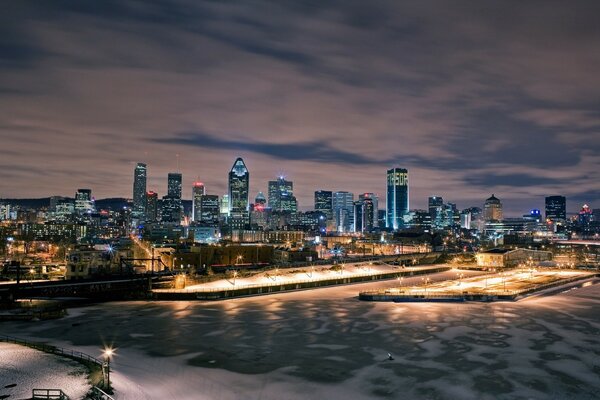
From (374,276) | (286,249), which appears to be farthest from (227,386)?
(286,249)

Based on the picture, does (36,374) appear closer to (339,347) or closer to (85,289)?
(339,347)

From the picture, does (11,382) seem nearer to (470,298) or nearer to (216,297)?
(216,297)

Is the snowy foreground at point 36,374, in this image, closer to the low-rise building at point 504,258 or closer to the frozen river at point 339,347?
the frozen river at point 339,347

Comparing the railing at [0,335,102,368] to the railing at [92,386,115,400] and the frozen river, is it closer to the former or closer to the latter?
the frozen river

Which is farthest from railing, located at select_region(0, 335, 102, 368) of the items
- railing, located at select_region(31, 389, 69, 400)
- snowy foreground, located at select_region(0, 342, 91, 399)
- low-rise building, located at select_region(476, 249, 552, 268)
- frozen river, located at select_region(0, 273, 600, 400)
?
low-rise building, located at select_region(476, 249, 552, 268)

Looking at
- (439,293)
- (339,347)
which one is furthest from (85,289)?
(439,293)
